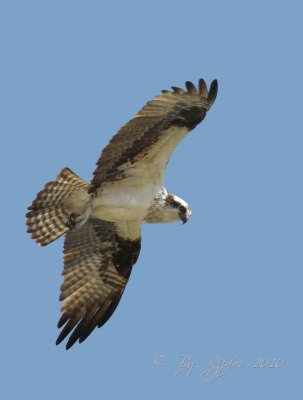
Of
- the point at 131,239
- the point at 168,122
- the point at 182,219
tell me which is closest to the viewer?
the point at 168,122

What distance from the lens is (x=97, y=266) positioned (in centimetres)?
1191

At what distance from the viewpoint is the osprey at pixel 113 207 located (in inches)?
407

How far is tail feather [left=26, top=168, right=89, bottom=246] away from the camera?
36.5 feet

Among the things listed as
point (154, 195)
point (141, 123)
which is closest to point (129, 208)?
point (154, 195)

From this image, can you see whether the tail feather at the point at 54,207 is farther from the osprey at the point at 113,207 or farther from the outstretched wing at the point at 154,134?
the outstretched wing at the point at 154,134

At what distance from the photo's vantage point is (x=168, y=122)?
34.0 feet

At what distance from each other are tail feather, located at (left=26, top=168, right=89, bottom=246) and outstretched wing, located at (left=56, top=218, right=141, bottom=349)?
1.33 feet

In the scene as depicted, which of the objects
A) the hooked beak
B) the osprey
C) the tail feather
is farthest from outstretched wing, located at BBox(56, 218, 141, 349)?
the hooked beak

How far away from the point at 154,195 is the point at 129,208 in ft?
1.06

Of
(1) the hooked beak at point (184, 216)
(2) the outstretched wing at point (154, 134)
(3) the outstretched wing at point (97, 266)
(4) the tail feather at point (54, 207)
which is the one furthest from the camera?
(3) the outstretched wing at point (97, 266)

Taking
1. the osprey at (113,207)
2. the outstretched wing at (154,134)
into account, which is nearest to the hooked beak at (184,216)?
the osprey at (113,207)

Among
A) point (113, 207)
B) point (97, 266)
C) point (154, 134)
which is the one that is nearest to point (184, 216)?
point (113, 207)

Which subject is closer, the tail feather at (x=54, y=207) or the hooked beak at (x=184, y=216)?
the hooked beak at (x=184, y=216)

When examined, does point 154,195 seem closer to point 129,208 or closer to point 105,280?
point 129,208
